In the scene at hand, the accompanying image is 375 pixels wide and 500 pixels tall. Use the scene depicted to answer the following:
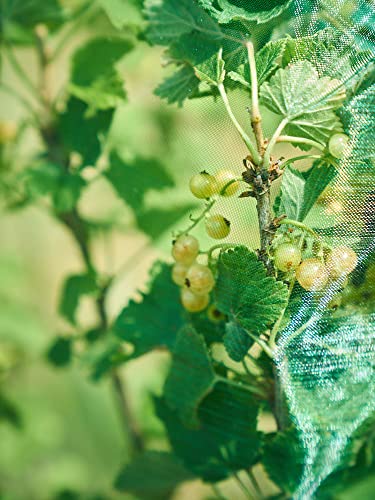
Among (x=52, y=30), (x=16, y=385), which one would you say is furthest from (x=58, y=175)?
(x=16, y=385)

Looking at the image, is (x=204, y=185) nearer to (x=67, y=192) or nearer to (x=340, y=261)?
(x=340, y=261)

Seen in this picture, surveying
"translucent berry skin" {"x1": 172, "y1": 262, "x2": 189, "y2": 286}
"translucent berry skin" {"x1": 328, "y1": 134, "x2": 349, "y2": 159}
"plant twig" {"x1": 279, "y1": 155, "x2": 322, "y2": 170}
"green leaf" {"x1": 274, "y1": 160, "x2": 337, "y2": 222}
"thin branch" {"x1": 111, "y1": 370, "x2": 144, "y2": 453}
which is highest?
"translucent berry skin" {"x1": 328, "y1": 134, "x2": 349, "y2": 159}

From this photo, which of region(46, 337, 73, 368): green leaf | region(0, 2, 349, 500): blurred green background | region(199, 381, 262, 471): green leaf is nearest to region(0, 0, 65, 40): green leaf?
region(0, 2, 349, 500): blurred green background

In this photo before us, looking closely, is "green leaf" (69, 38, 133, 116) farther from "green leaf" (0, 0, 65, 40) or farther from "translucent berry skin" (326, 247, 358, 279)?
"translucent berry skin" (326, 247, 358, 279)

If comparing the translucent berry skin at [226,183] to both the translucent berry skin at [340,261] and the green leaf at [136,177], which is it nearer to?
the translucent berry skin at [340,261]

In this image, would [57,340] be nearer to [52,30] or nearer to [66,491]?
[66,491]

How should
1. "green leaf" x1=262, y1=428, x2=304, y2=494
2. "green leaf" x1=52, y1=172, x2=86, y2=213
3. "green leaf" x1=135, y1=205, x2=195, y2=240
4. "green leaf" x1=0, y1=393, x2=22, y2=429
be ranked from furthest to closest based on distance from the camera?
"green leaf" x1=0, y1=393, x2=22, y2=429, "green leaf" x1=135, y1=205, x2=195, y2=240, "green leaf" x1=52, y1=172, x2=86, y2=213, "green leaf" x1=262, y1=428, x2=304, y2=494
